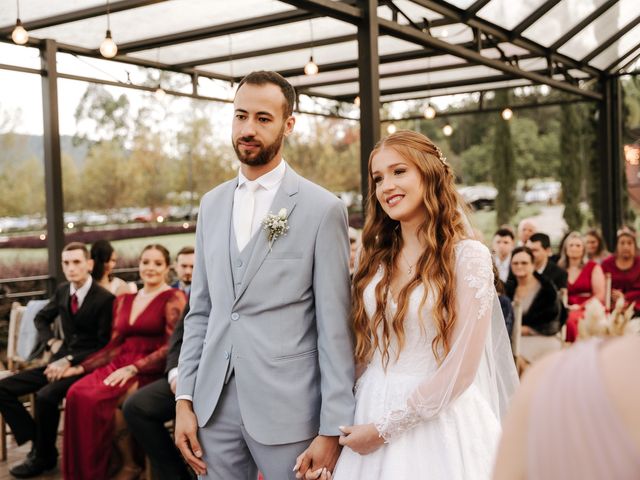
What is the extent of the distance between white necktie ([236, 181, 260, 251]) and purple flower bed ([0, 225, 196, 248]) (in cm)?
935

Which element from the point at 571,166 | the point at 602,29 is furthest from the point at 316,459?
the point at 571,166

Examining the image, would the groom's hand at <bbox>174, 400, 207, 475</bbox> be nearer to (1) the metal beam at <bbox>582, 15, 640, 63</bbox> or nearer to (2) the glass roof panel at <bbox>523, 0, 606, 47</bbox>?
(2) the glass roof panel at <bbox>523, 0, 606, 47</bbox>

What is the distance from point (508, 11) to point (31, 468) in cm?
674

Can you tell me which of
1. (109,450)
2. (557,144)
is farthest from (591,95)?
(109,450)

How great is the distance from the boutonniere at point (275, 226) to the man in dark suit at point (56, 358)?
336 cm

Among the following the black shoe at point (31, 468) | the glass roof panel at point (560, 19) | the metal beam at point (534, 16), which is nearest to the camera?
the black shoe at point (31, 468)

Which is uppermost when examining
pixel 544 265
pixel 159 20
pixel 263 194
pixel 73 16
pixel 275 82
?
pixel 159 20

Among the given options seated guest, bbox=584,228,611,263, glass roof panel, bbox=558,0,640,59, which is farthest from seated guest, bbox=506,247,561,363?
glass roof panel, bbox=558,0,640,59

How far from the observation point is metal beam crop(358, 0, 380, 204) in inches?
233

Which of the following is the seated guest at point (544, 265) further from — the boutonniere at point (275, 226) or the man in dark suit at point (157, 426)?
the boutonniere at point (275, 226)

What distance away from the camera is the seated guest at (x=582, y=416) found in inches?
26.6

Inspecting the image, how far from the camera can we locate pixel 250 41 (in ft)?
30.6

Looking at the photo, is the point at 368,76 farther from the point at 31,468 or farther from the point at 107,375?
the point at 31,468

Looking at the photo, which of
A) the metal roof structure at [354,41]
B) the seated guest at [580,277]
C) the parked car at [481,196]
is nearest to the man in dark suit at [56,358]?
the metal roof structure at [354,41]
